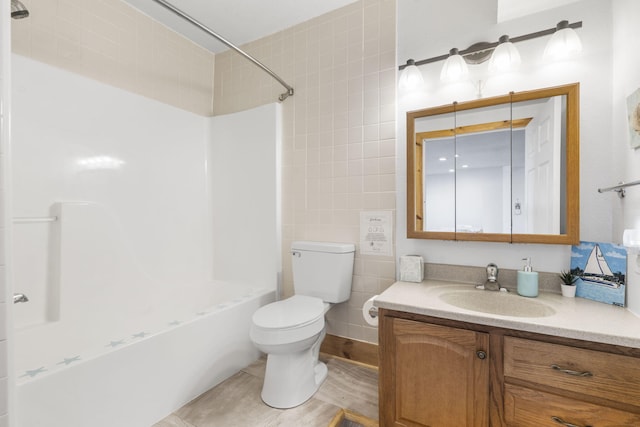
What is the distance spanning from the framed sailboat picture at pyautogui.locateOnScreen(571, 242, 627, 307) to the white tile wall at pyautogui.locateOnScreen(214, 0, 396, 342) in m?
0.89

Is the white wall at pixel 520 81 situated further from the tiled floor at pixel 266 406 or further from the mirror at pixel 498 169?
the tiled floor at pixel 266 406

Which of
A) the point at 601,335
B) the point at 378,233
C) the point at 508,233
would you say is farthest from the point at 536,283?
the point at 378,233

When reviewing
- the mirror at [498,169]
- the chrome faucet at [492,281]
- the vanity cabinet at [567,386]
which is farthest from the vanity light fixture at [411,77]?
the vanity cabinet at [567,386]

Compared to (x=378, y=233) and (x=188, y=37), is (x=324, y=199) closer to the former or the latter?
(x=378, y=233)

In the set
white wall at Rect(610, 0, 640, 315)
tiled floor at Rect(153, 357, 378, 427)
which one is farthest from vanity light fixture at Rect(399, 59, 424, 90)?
tiled floor at Rect(153, 357, 378, 427)

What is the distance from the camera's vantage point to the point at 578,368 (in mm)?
970

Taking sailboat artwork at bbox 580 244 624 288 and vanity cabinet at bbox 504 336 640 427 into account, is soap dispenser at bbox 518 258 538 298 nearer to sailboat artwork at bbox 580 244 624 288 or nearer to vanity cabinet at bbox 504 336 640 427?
sailboat artwork at bbox 580 244 624 288

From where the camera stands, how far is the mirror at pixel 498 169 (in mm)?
1352

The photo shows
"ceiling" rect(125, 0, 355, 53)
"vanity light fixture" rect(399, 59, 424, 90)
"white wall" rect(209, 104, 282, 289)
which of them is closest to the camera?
"vanity light fixture" rect(399, 59, 424, 90)

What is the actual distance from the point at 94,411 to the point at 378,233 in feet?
5.40

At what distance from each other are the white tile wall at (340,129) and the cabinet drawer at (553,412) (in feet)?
2.78

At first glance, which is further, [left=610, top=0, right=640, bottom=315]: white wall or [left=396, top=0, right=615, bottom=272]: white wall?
[left=396, top=0, right=615, bottom=272]: white wall

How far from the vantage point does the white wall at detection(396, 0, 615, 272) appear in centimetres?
131

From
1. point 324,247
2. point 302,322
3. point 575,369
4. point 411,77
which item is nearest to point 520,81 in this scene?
point 411,77
